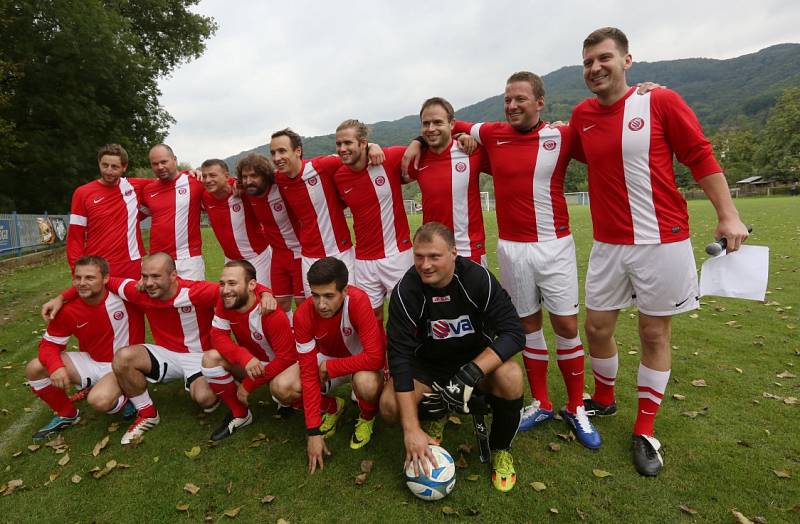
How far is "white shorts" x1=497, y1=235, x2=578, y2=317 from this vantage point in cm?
341

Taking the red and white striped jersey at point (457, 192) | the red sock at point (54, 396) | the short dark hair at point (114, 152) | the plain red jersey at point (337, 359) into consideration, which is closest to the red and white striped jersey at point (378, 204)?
the red and white striped jersey at point (457, 192)

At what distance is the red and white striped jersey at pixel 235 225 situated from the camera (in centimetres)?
490

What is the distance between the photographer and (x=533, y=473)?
3.03 metres

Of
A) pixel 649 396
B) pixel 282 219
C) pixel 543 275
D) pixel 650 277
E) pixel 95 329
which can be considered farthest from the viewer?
pixel 282 219

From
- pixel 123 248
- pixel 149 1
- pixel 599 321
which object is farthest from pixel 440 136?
pixel 149 1

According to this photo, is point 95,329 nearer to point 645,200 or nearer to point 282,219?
point 282,219

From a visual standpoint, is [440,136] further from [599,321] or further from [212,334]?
[212,334]

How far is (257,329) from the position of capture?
12.4 ft

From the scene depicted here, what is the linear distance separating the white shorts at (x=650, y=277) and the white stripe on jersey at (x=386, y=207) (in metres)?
1.80

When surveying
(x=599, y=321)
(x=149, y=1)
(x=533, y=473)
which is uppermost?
(x=149, y=1)

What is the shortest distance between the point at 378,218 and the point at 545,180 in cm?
152

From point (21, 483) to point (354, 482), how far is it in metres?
2.41

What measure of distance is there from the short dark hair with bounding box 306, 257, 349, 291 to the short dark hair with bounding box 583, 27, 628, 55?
7.57 ft

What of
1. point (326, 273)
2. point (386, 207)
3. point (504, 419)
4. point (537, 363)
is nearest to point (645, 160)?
point (537, 363)
